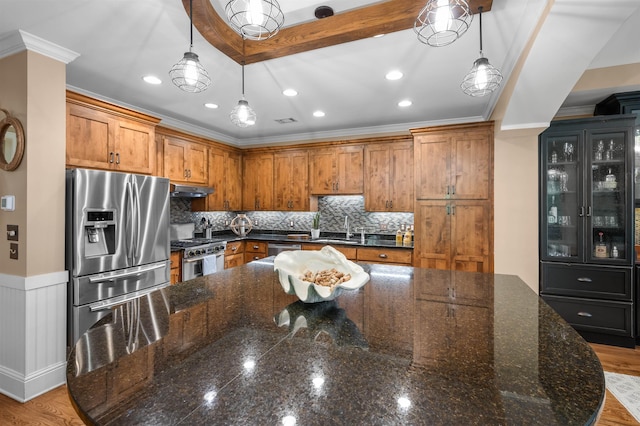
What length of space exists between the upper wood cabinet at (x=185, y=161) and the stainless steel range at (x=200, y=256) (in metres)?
0.87

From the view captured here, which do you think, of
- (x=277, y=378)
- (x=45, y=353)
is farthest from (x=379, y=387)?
(x=45, y=353)

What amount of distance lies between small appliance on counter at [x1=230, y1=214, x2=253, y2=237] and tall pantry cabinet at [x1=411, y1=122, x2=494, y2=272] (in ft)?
9.23

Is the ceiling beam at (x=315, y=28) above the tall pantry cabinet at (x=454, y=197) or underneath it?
above

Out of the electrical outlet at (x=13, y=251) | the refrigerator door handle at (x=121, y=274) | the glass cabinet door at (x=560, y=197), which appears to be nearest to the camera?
the electrical outlet at (x=13, y=251)

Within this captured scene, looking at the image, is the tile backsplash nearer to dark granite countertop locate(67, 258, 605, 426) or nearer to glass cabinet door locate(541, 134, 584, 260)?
glass cabinet door locate(541, 134, 584, 260)

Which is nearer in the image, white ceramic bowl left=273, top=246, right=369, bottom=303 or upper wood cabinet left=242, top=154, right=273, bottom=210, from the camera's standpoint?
white ceramic bowl left=273, top=246, right=369, bottom=303

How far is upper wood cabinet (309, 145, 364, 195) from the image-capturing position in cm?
460

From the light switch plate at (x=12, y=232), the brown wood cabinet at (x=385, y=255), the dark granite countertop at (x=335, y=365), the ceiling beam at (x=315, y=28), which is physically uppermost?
the ceiling beam at (x=315, y=28)

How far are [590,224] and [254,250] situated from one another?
4163 millimetres

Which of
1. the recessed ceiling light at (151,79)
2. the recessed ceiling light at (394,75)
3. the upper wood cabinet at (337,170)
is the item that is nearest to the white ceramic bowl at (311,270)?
the recessed ceiling light at (394,75)

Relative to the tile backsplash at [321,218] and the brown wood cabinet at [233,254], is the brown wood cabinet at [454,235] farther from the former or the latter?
the brown wood cabinet at [233,254]

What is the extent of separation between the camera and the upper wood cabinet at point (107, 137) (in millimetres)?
2840

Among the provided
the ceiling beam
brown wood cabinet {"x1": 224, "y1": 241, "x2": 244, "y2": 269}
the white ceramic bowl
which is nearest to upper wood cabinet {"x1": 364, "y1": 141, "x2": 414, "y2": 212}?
brown wood cabinet {"x1": 224, "y1": 241, "x2": 244, "y2": 269}

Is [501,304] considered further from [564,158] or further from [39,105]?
[39,105]
